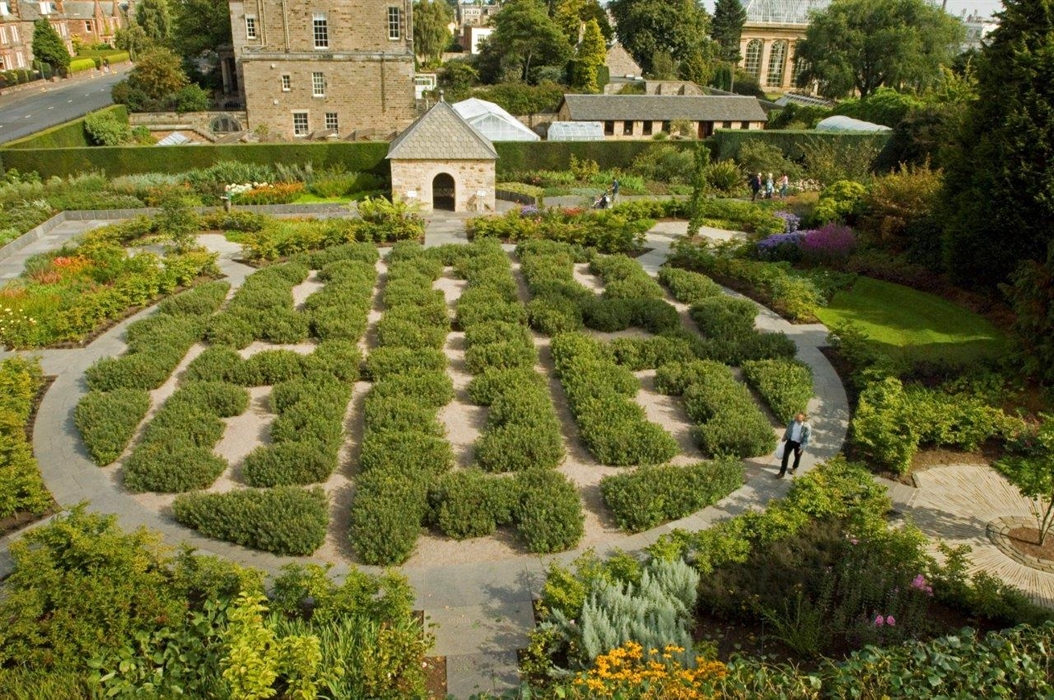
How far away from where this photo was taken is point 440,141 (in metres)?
26.6

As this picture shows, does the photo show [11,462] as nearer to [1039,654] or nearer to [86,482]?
[86,482]

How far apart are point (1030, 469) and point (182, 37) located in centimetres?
6136

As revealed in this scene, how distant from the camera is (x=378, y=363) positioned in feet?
46.5

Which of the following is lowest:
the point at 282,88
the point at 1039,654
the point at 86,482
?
the point at 86,482

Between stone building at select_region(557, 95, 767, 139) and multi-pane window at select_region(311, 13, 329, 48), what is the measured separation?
14.3m

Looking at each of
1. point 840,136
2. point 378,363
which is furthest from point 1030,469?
point 840,136

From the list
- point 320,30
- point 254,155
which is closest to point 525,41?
point 320,30

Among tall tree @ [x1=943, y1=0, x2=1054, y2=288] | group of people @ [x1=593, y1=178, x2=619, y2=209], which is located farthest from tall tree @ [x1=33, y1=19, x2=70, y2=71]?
tall tree @ [x1=943, y1=0, x2=1054, y2=288]

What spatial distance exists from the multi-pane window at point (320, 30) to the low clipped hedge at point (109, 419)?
34.9m

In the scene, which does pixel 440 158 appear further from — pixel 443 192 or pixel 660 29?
pixel 660 29

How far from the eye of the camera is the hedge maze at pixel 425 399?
993cm

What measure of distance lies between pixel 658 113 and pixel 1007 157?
27.3 metres

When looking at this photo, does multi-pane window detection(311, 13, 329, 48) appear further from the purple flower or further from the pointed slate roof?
the purple flower

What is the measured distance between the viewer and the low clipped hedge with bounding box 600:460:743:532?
32.7 ft
